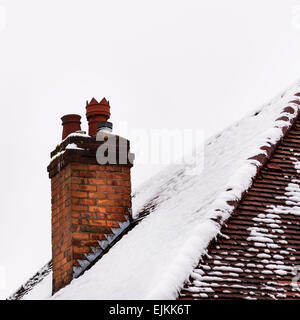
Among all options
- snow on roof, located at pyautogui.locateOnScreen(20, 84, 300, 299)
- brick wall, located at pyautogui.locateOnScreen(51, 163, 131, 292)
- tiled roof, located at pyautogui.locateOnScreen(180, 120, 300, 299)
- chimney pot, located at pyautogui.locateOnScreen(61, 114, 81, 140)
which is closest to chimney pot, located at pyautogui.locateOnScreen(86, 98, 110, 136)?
chimney pot, located at pyautogui.locateOnScreen(61, 114, 81, 140)

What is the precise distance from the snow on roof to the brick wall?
42cm

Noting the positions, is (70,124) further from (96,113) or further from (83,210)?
(83,210)

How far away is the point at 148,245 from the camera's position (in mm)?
11938

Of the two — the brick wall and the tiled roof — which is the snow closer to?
the brick wall

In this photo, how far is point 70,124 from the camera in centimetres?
1489

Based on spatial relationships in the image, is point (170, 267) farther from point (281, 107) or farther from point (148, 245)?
point (281, 107)

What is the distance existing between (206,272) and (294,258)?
111 centimetres

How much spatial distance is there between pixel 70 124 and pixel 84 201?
169cm

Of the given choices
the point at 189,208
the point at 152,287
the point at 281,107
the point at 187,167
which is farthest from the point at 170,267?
the point at 187,167

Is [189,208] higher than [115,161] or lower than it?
lower

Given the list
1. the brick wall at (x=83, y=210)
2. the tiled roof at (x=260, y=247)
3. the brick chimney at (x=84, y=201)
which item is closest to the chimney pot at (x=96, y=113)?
the brick chimney at (x=84, y=201)

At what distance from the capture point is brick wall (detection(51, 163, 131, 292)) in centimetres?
1349

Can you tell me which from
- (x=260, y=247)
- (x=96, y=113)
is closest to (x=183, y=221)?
(x=260, y=247)

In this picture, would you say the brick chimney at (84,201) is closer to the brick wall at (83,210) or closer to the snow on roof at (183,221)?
the brick wall at (83,210)
